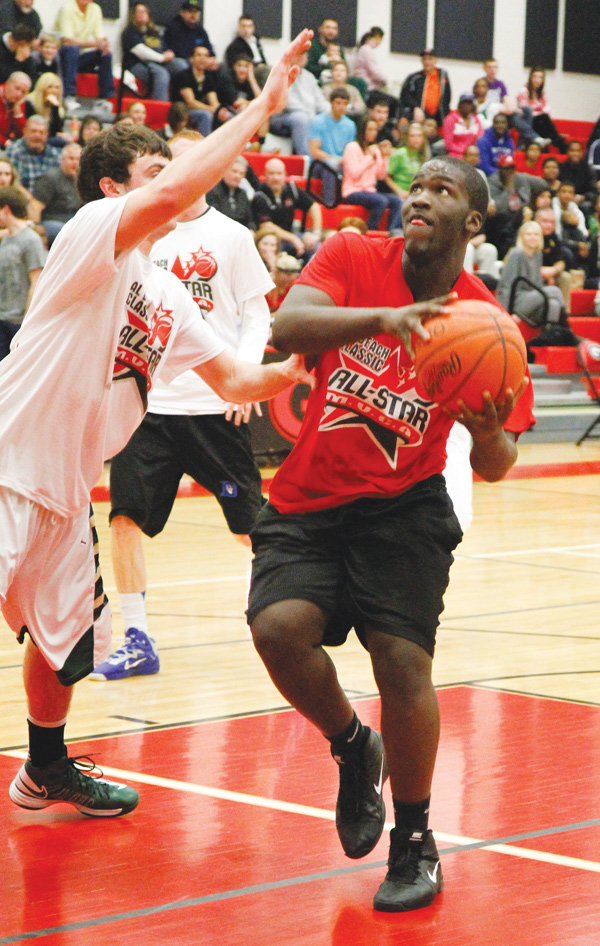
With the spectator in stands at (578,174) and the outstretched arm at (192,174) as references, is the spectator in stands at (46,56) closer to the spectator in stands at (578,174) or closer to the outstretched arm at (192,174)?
the spectator in stands at (578,174)

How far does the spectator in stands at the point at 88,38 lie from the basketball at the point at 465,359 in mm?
13352

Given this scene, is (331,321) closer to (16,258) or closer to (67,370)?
(67,370)

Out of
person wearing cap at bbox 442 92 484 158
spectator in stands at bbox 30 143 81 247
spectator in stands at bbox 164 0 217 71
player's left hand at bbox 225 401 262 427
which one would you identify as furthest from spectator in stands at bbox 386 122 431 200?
player's left hand at bbox 225 401 262 427

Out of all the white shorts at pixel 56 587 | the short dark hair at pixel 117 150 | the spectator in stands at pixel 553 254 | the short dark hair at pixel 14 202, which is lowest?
the spectator in stands at pixel 553 254

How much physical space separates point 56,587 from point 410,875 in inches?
43.1

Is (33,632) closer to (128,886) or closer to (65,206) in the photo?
(128,886)

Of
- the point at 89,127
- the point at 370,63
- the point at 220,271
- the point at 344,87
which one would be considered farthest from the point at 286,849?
the point at 370,63

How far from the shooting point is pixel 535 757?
166 inches

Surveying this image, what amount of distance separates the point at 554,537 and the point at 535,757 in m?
4.60

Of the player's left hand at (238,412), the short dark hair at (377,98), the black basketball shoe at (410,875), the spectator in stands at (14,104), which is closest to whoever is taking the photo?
the black basketball shoe at (410,875)

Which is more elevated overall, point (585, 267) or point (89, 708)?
point (89, 708)

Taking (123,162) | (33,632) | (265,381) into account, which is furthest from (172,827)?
(123,162)

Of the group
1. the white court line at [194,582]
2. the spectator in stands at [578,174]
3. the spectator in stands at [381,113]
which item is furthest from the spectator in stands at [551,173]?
the white court line at [194,582]

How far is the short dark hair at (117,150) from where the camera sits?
3.68 meters
